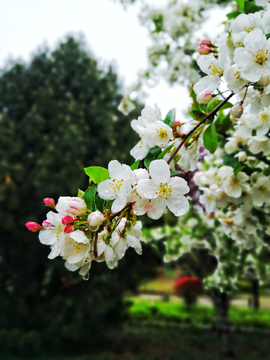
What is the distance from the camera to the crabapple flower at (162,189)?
23.5 inches

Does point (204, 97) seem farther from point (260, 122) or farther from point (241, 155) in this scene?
point (241, 155)

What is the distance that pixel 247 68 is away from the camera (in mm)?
667

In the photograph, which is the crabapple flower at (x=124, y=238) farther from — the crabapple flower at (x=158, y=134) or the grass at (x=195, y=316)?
the grass at (x=195, y=316)

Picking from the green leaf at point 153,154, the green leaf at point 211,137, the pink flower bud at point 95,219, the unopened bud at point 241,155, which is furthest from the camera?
the unopened bud at point 241,155

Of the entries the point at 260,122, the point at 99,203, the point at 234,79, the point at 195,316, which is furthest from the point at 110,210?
the point at 195,316

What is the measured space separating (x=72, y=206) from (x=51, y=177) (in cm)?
473

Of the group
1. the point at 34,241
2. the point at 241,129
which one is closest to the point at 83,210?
the point at 241,129

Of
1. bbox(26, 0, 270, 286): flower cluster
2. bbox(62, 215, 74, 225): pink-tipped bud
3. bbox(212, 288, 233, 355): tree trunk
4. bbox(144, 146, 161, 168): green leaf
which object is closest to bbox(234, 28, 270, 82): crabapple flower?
bbox(26, 0, 270, 286): flower cluster

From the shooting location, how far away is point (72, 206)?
612mm

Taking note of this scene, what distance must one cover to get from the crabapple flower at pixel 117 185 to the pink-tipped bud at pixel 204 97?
0.97 ft

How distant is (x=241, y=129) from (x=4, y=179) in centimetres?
482

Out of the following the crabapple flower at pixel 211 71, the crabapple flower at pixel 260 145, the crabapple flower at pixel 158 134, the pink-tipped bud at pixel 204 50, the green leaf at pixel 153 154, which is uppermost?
the pink-tipped bud at pixel 204 50

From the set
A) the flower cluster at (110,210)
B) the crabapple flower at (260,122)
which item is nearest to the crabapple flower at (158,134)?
the flower cluster at (110,210)

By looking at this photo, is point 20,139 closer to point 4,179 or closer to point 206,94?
point 4,179
